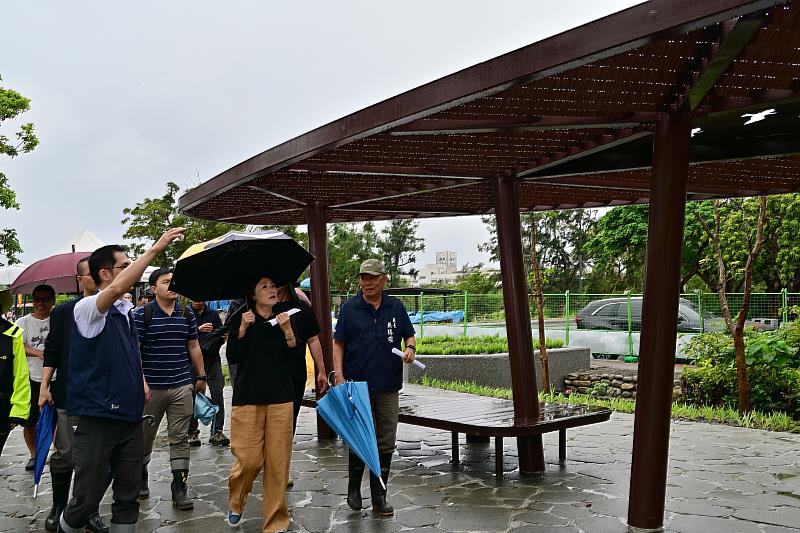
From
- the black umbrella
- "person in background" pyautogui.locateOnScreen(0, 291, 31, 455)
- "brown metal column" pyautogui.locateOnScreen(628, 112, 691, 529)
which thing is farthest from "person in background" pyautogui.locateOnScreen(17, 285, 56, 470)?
"brown metal column" pyautogui.locateOnScreen(628, 112, 691, 529)

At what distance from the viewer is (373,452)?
646 centimetres

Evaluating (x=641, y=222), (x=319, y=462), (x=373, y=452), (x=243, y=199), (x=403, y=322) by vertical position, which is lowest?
(x=319, y=462)

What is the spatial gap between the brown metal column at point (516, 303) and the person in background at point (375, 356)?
5.81 feet

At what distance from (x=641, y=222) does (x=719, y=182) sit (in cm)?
2615

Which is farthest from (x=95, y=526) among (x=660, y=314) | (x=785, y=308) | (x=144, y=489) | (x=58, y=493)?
(x=785, y=308)

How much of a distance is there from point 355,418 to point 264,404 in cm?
83

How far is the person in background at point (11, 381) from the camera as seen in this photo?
5852 millimetres

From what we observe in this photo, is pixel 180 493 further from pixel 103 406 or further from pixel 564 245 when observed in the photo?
pixel 564 245

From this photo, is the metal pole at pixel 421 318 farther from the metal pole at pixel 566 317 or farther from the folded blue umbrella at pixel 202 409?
the folded blue umbrella at pixel 202 409

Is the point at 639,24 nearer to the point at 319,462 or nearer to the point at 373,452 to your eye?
the point at 373,452

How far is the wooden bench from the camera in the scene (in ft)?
24.9

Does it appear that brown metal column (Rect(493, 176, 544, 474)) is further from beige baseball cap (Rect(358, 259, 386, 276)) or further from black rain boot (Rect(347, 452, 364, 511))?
black rain boot (Rect(347, 452, 364, 511))

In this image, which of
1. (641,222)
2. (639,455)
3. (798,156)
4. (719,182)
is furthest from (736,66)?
(641,222)

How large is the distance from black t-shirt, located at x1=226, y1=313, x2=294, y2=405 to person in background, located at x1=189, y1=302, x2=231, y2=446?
2.91 m
